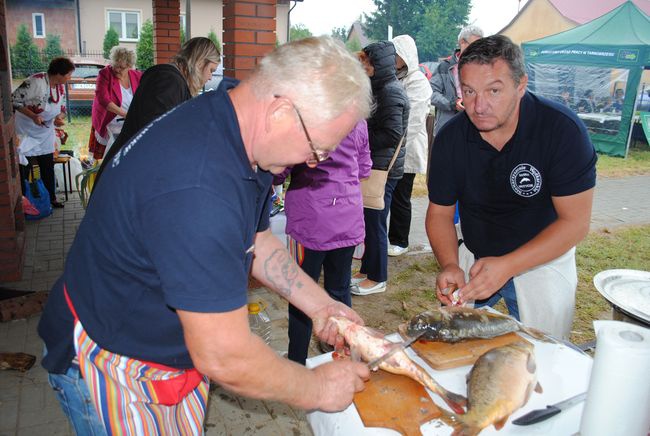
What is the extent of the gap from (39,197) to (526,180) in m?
6.82

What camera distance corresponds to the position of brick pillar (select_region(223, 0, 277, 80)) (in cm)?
463

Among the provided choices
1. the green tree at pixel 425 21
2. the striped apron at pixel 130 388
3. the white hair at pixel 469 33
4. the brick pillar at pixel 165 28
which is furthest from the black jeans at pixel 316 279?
the green tree at pixel 425 21

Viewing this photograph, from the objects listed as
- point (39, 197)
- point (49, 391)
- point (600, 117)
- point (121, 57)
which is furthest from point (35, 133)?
point (600, 117)

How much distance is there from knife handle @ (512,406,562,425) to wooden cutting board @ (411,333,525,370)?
1.13ft

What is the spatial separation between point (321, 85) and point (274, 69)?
0.14m

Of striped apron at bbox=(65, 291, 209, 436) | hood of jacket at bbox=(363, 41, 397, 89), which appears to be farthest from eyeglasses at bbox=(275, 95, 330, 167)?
hood of jacket at bbox=(363, 41, 397, 89)

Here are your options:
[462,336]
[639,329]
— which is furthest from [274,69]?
[462,336]

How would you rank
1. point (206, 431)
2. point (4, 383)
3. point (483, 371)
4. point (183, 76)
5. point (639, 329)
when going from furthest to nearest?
1. point (183, 76)
2. point (4, 383)
3. point (206, 431)
4. point (483, 371)
5. point (639, 329)

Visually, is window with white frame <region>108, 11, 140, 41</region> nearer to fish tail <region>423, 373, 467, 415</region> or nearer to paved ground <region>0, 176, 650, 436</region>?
paved ground <region>0, 176, 650, 436</region>

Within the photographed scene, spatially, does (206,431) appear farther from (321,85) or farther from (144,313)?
(321,85)

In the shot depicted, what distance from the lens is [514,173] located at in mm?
2646

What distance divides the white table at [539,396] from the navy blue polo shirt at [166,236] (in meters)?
0.56

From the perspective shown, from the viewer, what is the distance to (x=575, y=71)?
49.1ft

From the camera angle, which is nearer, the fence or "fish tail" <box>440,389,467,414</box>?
"fish tail" <box>440,389,467,414</box>
